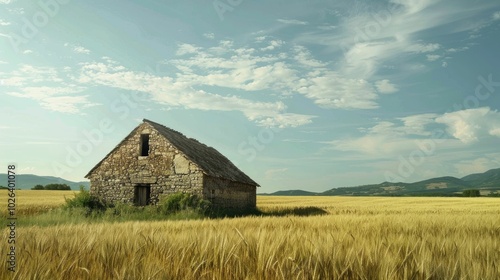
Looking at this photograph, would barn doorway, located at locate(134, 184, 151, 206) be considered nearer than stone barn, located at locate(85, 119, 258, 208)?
No

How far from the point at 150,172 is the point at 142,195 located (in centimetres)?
148

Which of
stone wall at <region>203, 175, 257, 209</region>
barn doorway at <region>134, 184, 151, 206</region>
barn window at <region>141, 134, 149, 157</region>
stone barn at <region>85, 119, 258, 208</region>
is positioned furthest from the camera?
barn window at <region>141, 134, 149, 157</region>

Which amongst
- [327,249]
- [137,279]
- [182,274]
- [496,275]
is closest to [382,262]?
[327,249]

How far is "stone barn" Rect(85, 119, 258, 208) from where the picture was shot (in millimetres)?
22203

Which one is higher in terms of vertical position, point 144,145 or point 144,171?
point 144,145

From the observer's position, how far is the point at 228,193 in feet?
86.2

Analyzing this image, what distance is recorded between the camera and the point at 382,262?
10.8 ft

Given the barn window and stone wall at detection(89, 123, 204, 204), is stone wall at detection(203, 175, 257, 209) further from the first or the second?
the barn window

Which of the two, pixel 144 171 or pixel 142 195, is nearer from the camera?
pixel 144 171

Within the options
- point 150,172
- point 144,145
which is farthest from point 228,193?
point 144,145

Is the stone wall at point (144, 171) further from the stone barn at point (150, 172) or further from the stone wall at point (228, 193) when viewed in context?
the stone wall at point (228, 193)

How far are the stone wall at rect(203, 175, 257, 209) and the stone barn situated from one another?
0.06 meters

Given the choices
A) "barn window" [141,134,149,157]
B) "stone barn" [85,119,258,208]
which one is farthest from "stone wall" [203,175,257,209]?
"barn window" [141,134,149,157]

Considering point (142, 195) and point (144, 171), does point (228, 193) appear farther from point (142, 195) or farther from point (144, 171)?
point (144, 171)
